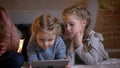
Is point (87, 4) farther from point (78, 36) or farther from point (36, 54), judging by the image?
point (36, 54)

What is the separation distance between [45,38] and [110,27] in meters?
2.00

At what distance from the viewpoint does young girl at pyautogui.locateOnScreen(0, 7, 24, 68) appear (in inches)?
63.0

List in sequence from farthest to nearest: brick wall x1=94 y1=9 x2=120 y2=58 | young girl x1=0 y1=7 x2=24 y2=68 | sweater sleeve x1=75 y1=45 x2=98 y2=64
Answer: brick wall x1=94 y1=9 x2=120 y2=58 < sweater sleeve x1=75 y1=45 x2=98 y2=64 < young girl x1=0 y1=7 x2=24 y2=68

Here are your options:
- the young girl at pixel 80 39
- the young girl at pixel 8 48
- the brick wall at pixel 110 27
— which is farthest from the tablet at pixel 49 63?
the brick wall at pixel 110 27

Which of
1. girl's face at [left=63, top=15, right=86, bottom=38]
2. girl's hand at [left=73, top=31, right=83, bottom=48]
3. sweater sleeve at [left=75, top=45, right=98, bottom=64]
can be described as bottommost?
sweater sleeve at [left=75, top=45, right=98, bottom=64]

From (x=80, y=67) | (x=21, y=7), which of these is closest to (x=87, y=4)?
A: (x=21, y=7)

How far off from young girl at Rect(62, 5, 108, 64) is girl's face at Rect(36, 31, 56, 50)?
208 mm

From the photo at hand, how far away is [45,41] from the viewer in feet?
5.42

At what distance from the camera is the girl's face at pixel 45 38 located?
5.43ft

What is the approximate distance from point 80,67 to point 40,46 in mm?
309

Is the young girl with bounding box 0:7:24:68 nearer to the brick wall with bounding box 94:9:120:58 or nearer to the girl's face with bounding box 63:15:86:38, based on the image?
the girl's face with bounding box 63:15:86:38

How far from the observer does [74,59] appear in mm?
1868

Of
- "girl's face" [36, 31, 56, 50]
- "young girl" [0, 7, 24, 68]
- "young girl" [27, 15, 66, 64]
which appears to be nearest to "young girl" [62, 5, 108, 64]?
"young girl" [27, 15, 66, 64]

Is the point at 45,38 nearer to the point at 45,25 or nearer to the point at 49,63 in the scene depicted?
the point at 45,25
